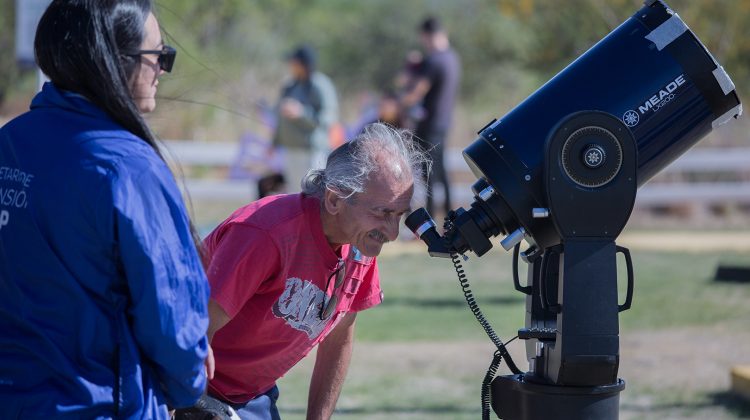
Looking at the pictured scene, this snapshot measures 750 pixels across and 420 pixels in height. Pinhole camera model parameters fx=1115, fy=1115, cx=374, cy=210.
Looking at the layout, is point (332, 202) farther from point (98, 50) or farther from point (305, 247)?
point (98, 50)

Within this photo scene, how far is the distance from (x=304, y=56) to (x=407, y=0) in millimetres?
26491

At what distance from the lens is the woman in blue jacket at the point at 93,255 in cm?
231

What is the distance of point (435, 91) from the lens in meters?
12.7

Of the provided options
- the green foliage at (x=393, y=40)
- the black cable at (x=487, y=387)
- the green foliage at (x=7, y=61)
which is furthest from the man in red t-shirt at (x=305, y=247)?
the green foliage at (x=7, y=61)

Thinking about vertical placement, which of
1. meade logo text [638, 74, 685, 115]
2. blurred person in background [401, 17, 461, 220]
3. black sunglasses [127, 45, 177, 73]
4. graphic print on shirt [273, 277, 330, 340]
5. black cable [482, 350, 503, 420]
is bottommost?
black cable [482, 350, 503, 420]

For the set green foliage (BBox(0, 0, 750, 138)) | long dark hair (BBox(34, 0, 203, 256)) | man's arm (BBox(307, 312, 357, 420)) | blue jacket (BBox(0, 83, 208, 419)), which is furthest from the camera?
green foliage (BBox(0, 0, 750, 138))

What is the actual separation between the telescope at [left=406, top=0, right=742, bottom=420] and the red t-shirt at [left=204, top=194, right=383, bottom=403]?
0.32 m

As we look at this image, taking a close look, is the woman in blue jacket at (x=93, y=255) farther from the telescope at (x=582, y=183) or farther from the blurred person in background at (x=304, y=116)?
the blurred person in background at (x=304, y=116)

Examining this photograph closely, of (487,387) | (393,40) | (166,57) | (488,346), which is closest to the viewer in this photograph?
(166,57)

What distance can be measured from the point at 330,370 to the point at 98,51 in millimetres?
1753

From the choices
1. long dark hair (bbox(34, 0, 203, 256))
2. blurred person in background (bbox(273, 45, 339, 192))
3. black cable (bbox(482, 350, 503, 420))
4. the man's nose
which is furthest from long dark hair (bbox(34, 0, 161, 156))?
blurred person in background (bbox(273, 45, 339, 192))

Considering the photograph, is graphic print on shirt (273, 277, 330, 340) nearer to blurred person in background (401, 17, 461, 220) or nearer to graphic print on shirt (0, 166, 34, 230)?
graphic print on shirt (0, 166, 34, 230)

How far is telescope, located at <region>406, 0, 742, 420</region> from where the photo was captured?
321cm

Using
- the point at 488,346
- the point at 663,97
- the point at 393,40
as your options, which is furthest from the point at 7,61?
the point at 663,97
